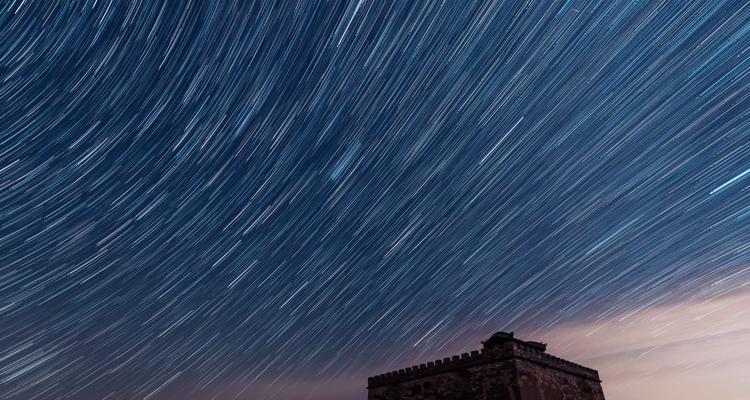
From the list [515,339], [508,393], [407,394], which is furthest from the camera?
[407,394]

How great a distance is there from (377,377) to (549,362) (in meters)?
9.41

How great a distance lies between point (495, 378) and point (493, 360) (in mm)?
805

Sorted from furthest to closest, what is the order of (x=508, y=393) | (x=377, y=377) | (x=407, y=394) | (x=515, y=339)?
(x=377, y=377) < (x=407, y=394) < (x=515, y=339) < (x=508, y=393)

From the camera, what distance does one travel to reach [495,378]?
21.7 meters

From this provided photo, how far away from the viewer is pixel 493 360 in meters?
22.1

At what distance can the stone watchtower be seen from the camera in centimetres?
2152

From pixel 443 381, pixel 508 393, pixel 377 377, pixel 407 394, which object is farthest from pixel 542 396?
pixel 377 377

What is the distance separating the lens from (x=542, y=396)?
21.9 meters

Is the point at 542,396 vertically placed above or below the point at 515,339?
below

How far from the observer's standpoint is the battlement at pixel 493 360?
2212cm

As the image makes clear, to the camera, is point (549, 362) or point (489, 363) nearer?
point (489, 363)

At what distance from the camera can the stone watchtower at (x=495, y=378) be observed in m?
21.5

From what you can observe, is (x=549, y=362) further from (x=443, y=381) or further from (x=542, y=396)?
(x=443, y=381)

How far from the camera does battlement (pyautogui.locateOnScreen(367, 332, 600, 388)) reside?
871 inches
